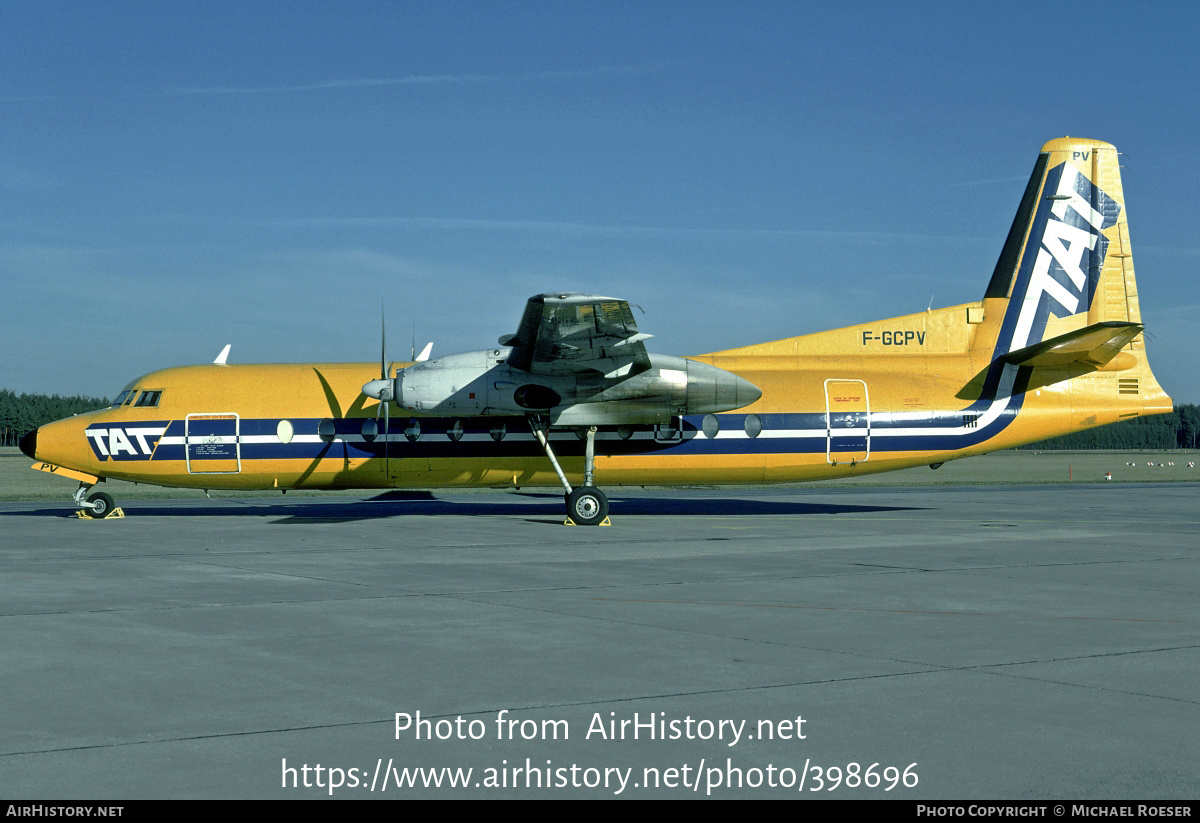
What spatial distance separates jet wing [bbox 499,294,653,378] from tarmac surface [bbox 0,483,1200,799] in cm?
432

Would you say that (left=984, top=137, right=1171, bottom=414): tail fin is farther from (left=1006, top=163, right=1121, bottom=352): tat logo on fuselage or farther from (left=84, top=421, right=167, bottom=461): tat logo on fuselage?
(left=84, top=421, right=167, bottom=461): tat logo on fuselage

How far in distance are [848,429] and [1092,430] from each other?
124985 millimetres

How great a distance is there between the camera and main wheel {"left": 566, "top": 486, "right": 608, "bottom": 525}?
22156 mm

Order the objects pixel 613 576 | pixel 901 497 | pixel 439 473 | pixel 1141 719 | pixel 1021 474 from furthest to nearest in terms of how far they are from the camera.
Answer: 1. pixel 1021 474
2. pixel 901 497
3. pixel 439 473
4. pixel 613 576
5. pixel 1141 719

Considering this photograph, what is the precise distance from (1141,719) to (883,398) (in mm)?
17572

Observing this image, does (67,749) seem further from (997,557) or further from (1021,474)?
(1021,474)

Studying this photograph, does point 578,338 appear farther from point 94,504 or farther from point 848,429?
point 94,504

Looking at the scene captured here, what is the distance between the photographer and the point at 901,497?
33406 mm

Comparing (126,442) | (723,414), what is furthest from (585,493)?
(126,442)

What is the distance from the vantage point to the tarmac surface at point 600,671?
5.51 meters

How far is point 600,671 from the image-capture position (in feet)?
26.1

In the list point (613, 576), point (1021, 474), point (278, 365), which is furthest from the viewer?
point (1021, 474)

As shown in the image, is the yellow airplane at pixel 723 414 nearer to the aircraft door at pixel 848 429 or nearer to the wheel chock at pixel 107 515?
the aircraft door at pixel 848 429
